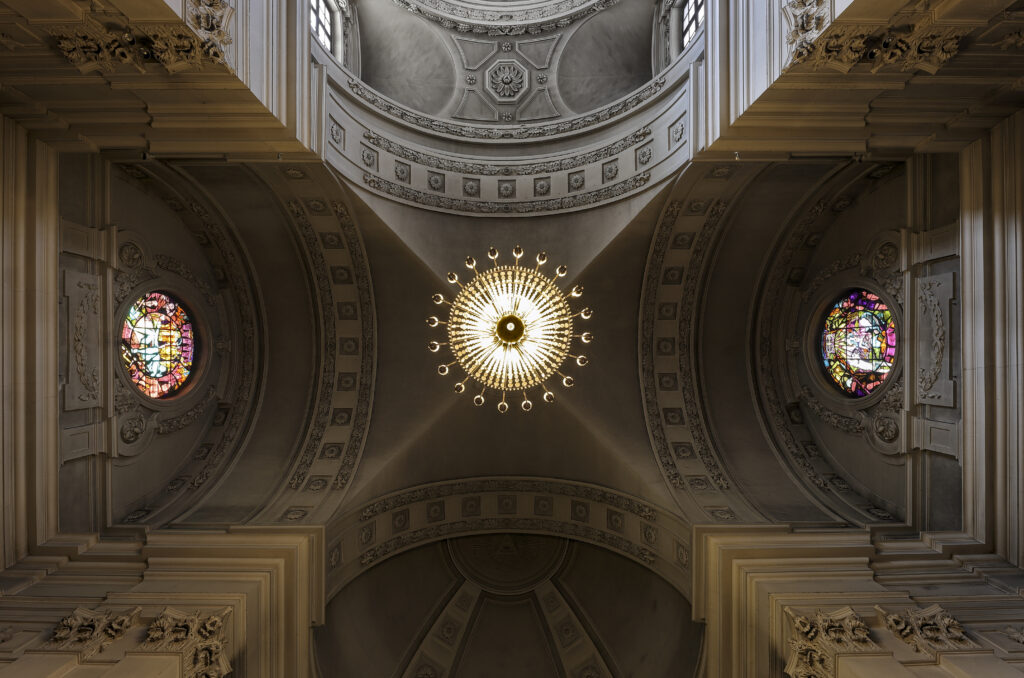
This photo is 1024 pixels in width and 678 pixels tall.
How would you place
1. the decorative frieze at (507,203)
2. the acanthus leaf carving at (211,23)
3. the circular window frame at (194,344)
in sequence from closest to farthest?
the acanthus leaf carving at (211,23), the circular window frame at (194,344), the decorative frieze at (507,203)

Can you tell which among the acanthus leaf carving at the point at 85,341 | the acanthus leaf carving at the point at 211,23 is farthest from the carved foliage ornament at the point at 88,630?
the acanthus leaf carving at the point at 211,23

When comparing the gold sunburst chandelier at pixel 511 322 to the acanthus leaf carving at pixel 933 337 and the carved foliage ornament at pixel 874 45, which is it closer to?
the carved foliage ornament at pixel 874 45

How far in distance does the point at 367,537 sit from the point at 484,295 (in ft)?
18.0

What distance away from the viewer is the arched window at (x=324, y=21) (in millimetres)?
9547

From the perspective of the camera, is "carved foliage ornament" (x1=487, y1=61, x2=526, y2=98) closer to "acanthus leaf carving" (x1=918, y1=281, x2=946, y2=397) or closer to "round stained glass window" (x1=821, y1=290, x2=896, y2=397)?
"round stained glass window" (x1=821, y1=290, x2=896, y2=397)

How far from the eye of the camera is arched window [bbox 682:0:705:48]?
9.45 m

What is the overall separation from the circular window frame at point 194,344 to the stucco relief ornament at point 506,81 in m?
6.53

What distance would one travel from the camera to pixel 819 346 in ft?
34.1

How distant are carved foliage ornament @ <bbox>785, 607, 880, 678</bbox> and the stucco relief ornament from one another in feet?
31.0

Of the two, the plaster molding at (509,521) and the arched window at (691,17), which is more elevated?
the arched window at (691,17)

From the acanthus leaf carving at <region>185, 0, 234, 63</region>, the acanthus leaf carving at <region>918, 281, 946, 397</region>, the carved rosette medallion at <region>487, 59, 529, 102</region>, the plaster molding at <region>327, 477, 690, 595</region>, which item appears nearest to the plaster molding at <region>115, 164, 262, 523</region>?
the plaster molding at <region>327, 477, 690, 595</region>

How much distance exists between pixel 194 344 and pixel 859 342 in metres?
11.3

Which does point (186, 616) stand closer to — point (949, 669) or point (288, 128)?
point (288, 128)

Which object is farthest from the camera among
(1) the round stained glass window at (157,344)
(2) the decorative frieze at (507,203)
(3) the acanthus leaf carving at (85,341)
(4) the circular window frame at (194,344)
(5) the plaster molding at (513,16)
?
(5) the plaster molding at (513,16)
